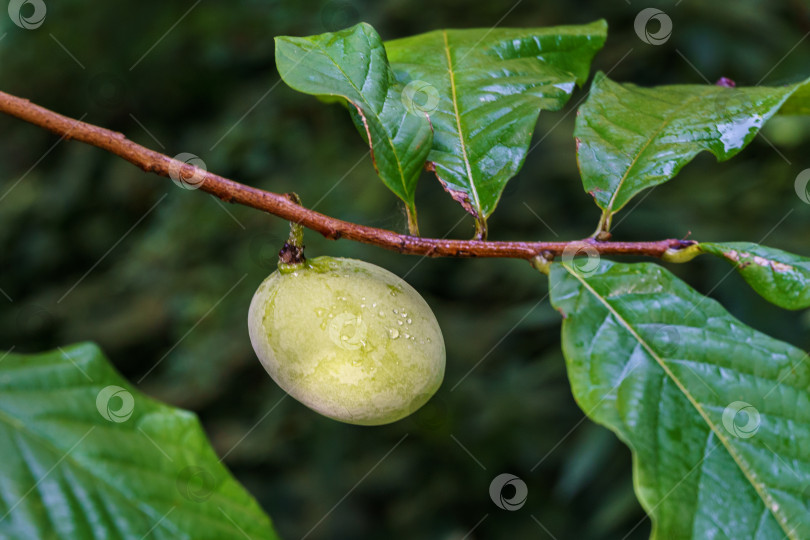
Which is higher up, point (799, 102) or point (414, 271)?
point (799, 102)

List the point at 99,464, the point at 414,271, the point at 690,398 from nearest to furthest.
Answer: the point at 99,464
the point at 690,398
the point at 414,271

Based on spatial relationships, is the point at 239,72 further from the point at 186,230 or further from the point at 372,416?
the point at 372,416

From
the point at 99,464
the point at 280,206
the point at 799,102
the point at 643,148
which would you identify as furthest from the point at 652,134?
the point at 99,464

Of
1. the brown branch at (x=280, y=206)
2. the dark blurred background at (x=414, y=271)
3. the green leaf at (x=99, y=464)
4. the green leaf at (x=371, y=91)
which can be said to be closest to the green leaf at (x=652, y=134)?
the brown branch at (x=280, y=206)

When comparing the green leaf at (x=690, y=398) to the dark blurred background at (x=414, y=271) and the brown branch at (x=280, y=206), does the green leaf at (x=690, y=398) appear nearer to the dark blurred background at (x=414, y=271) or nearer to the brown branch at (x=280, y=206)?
the brown branch at (x=280, y=206)

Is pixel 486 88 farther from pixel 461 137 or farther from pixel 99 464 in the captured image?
pixel 99 464
